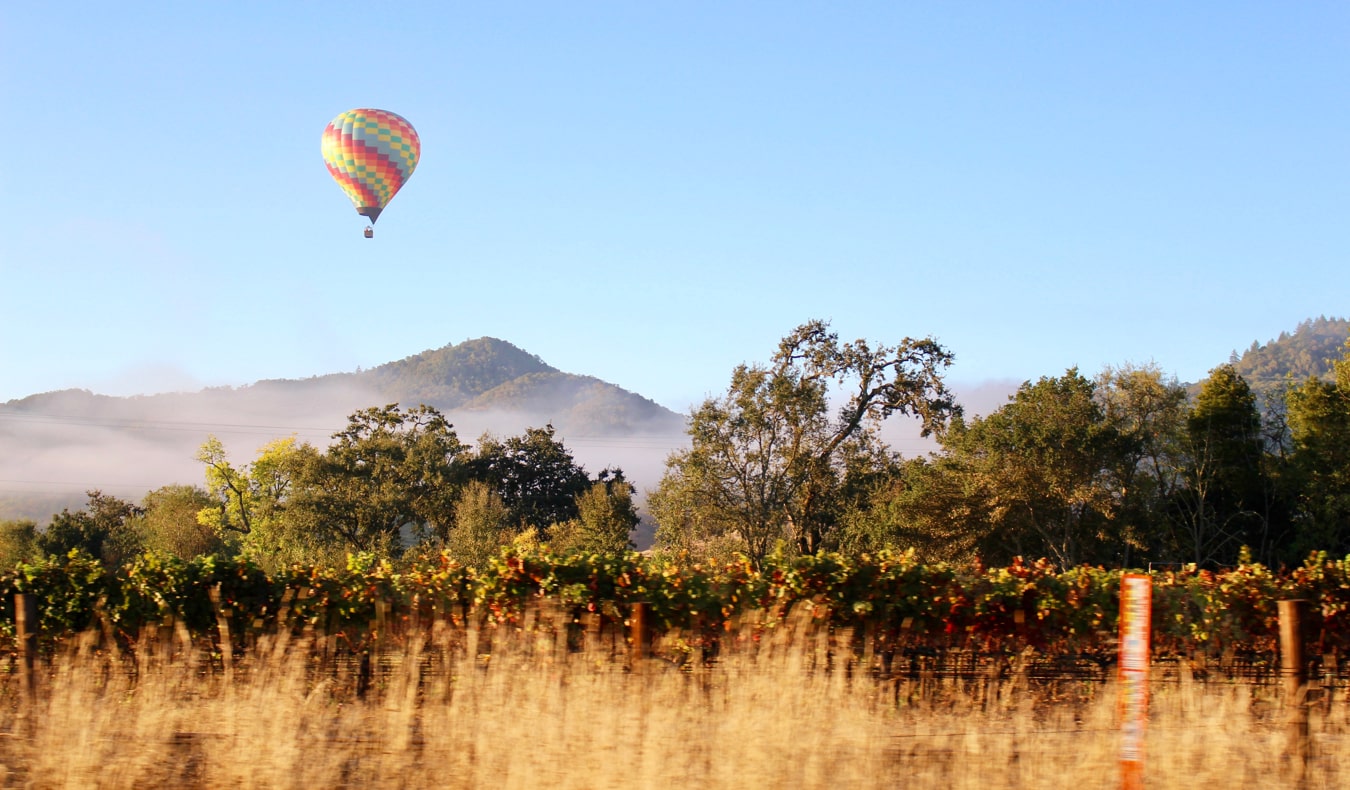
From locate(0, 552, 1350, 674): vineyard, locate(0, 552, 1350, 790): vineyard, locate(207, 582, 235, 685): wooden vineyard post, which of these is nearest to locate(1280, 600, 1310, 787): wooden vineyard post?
locate(0, 552, 1350, 790): vineyard

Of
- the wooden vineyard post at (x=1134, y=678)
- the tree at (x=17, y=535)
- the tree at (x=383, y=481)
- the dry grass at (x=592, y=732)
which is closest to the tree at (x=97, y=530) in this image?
the tree at (x=17, y=535)

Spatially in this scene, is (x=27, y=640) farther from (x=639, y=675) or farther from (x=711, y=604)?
Result: (x=711, y=604)

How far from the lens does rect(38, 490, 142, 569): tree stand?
2928 inches

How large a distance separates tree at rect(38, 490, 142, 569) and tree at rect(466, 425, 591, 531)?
75.2ft

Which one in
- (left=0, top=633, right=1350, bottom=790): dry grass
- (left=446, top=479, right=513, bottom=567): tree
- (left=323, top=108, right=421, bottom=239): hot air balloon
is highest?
(left=323, top=108, right=421, bottom=239): hot air balloon

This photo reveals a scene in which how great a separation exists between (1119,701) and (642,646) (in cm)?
286

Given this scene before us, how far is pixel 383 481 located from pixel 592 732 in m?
66.6

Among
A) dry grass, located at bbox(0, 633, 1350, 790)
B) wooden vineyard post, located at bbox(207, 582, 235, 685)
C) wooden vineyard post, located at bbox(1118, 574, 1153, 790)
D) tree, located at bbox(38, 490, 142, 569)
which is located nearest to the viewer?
wooden vineyard post, located at bbox(1118, 574, 1153, 790)

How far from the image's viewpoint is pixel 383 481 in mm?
69688

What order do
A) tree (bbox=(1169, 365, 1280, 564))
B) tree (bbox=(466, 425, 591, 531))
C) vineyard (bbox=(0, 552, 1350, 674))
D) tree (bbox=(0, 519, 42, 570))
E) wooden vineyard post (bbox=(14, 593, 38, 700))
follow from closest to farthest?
wooden vineyard post (bbox=(14, 593, 38, 700))
vineyard (bbox=(0, 552, 1350, 674))
tree (bbox=(1169, 365, 1280, 564))
tree (bbox=(0, 519, 42, 570))
tree (bbox=(466, 425, 591, 531))

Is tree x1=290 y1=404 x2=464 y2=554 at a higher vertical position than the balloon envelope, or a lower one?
lower

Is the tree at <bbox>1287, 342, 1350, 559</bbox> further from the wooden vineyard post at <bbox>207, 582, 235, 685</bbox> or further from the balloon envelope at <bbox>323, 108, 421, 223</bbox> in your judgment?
the wooden vineyard post at <bbox>207, 582, 235, 685</bbox>

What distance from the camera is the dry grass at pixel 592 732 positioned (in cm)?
531

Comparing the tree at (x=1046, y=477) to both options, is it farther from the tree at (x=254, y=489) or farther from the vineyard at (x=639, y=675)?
the tree at (x=254, y=489)
